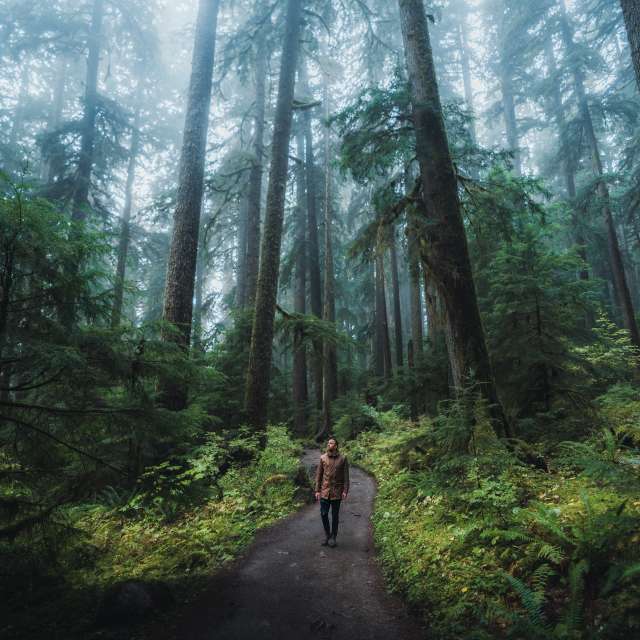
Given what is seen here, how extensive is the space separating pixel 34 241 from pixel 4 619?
4.05m

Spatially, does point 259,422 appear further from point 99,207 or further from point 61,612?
point 99,207

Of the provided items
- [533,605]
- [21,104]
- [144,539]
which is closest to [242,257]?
[144,539]

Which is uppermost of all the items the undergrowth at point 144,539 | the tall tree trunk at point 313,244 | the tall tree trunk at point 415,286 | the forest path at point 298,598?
the tall tree trunk at point 313,244

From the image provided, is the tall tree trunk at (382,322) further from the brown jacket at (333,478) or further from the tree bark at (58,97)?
the tree bark at (58,97)

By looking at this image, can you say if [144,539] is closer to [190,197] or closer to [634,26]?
[190,197]

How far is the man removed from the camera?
647cm

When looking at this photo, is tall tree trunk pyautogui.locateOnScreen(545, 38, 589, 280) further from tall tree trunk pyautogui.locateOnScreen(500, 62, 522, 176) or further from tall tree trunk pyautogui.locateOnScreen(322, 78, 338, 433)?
tall tree trunk pyautogui.locateOnScreen(322, 78, 338, 433)

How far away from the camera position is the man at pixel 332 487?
6469 mm

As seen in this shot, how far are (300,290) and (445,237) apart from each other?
48.6 ft

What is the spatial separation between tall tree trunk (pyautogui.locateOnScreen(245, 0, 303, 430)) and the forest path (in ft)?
13.8

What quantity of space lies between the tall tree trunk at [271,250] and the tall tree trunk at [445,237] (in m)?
4.69

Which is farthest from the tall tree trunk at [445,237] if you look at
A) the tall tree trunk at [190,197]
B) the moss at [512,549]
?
the tall tree trunk at [190,197]

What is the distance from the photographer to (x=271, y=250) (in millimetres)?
11258

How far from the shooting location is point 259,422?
10523mm
